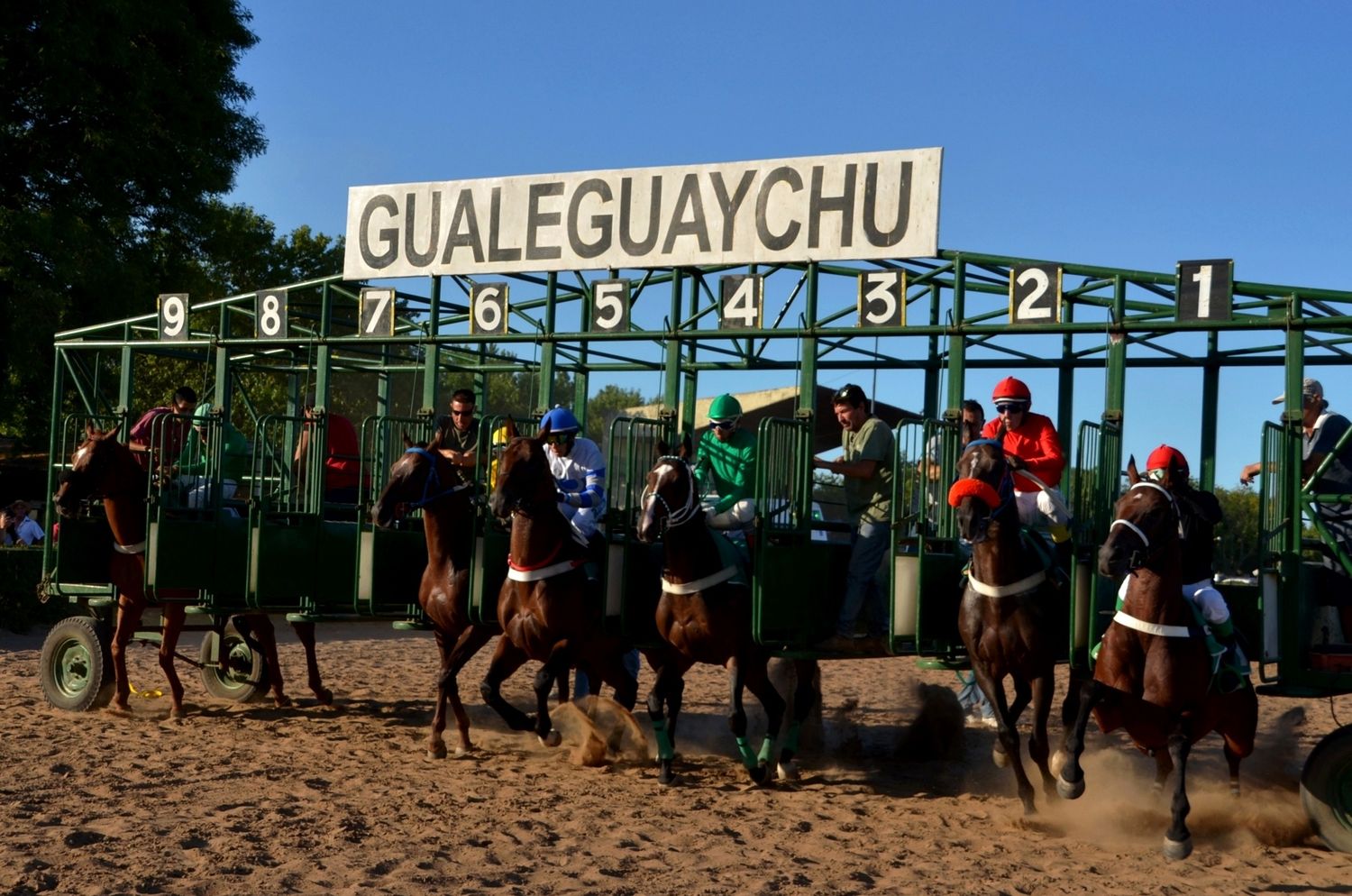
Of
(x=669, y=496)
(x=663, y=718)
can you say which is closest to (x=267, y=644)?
(x=663, y=718)

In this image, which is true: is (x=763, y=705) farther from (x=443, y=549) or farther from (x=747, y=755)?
(x=443, y=549)

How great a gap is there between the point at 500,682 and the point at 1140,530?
4.24 m

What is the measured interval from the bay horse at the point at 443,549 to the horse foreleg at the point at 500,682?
0.27 meters

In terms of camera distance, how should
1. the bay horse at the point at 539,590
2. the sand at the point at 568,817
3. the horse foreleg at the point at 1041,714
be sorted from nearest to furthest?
1. the sand at the point at 568,817
2. the horse foreleg at the point at 1041,714
3. the bay horse at the point at 539,590

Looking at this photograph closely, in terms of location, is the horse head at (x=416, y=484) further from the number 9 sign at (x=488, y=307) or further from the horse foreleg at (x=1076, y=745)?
the horse foreleg at (x=1076, y=745)

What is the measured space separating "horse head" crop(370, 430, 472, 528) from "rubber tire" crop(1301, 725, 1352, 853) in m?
5.51

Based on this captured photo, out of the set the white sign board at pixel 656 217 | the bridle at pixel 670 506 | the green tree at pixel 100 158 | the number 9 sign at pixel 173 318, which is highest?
the green tree at pixel 100 158

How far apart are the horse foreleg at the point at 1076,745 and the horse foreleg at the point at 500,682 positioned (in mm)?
3553

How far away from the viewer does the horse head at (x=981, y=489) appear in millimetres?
8336

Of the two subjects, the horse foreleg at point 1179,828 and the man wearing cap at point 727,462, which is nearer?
the horse foreleg at point 1179,828

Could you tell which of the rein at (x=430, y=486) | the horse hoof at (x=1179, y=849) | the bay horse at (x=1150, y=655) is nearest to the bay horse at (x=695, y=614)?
the rein at (x=430, y=486)

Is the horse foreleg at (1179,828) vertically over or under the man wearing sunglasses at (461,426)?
under

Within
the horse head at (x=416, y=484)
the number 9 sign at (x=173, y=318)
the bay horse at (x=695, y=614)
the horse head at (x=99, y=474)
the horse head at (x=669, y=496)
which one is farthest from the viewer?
the number 9 sign at (x=173, y=318)

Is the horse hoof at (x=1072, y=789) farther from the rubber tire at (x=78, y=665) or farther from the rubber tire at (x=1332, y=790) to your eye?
the rubber tire at (x=78, y=665)
